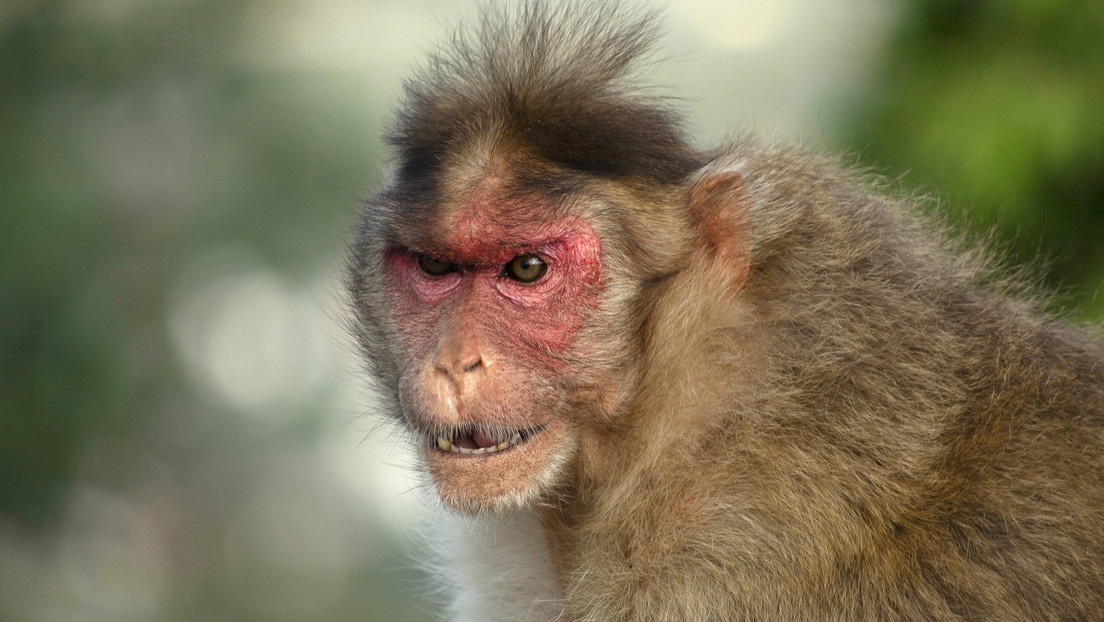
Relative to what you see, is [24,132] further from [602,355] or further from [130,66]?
[602,355]

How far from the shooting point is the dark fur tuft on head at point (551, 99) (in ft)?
11.6

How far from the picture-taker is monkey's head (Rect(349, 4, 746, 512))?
3312mm

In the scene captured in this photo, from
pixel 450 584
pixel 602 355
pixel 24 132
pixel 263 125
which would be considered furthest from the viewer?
pixel 263 125

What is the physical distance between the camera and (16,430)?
9945mm

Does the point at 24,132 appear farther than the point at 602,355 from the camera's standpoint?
Yes

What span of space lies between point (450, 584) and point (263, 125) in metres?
7.31

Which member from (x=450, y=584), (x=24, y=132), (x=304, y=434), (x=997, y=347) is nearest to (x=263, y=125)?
(x=24, y=132)

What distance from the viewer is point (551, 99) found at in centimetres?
358

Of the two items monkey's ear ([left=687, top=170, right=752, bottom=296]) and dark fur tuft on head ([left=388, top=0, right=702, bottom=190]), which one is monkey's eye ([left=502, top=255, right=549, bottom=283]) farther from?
monkey's ear ([left=687, top=170, right=752, bottom=296])

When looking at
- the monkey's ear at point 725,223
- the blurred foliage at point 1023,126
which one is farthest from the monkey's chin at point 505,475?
the blurred foliage at point 1023,126

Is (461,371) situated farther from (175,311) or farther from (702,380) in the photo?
(175,311)

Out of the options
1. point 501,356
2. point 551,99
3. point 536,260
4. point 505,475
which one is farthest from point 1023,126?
point 505,475

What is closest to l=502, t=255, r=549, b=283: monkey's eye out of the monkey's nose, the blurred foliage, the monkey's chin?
the monkey's nose

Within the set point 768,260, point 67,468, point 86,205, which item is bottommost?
point 67,468
